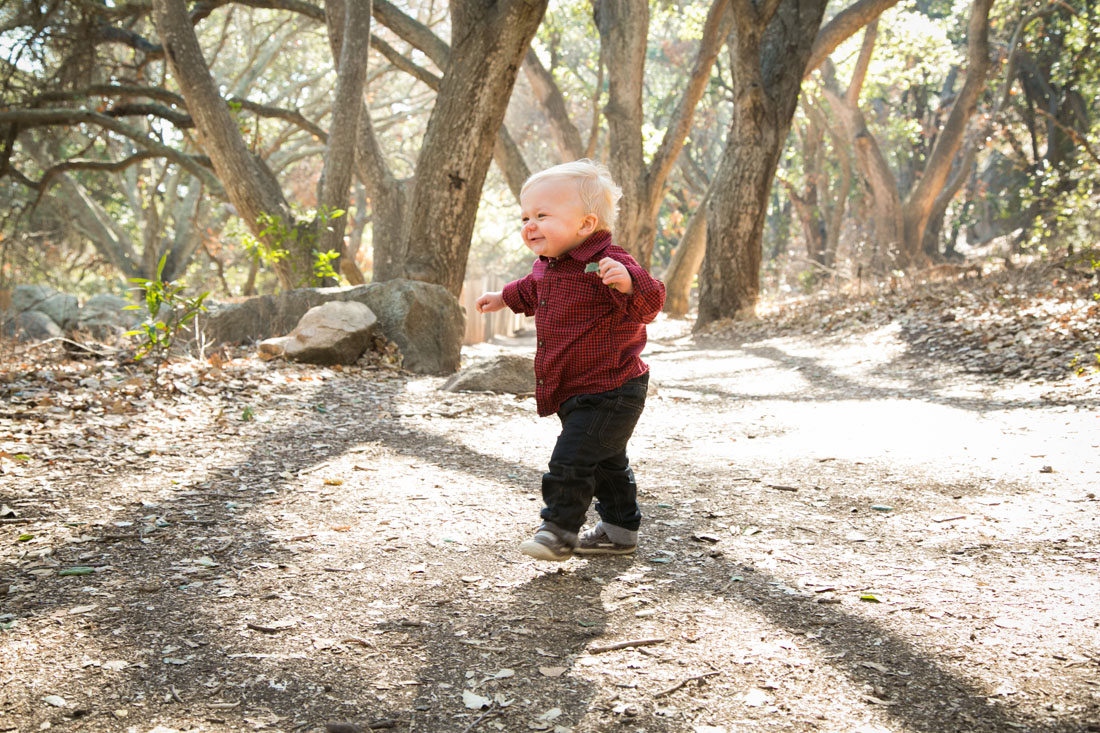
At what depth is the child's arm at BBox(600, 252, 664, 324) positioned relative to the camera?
2.69 metres

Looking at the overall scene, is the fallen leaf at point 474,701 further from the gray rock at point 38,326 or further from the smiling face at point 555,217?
the gray rock at point 38,326

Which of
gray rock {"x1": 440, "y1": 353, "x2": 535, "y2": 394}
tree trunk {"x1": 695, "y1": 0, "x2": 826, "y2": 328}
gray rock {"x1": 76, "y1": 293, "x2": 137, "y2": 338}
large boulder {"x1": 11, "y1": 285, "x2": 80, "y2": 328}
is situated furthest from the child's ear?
large boulder {"x1": 11, "y1": 285, "x2": 80, "y2": 328}

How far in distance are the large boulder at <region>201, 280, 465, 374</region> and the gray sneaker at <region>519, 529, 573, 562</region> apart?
4.57 meters

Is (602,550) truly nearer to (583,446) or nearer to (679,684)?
(583,446)

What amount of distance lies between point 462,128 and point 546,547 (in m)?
5.22

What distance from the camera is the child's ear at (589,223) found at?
2945 mm

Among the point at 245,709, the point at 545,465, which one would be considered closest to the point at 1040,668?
the point at 245,709

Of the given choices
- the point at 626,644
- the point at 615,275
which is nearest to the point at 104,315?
the point at 615,275

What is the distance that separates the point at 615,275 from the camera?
2.69 metres

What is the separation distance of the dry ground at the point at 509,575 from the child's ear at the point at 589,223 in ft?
3.84

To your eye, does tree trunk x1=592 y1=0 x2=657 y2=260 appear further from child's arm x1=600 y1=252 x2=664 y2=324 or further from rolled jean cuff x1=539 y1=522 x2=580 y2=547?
rolled jean cuff x1=539 y1=522 x2=580 y2=547

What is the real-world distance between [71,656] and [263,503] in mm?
1455

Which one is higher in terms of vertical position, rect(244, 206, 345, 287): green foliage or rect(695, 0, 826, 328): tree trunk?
rect(695, 0, 826, 328): tree trunk

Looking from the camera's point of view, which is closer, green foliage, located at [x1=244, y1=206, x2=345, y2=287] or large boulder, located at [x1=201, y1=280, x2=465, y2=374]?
large boulder, located at [x1=201, y1=280, x2=465, y2=374]
